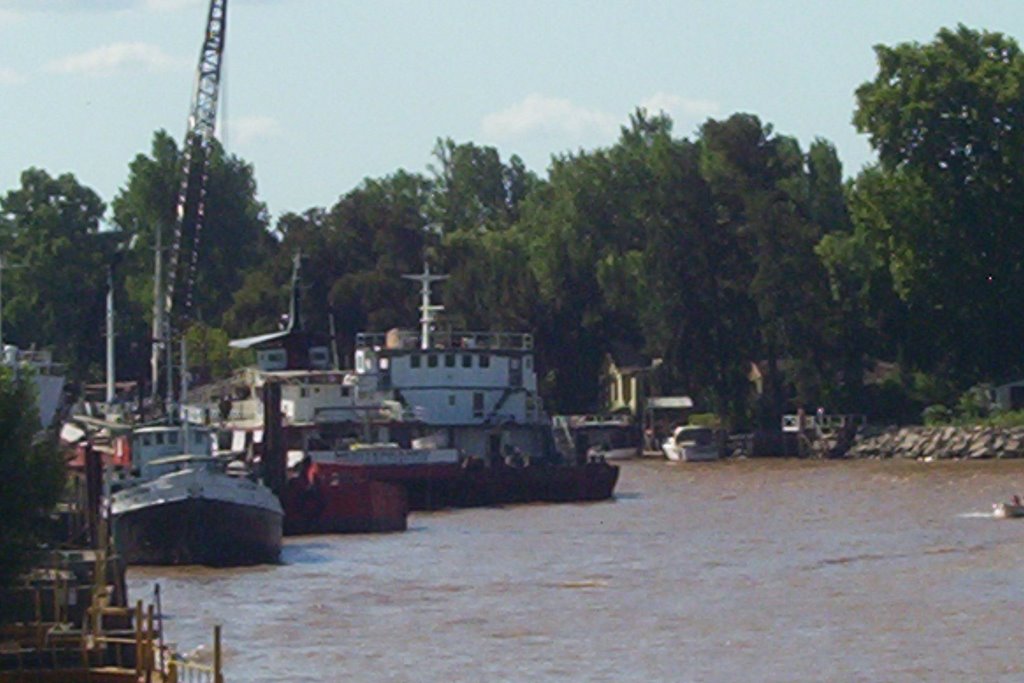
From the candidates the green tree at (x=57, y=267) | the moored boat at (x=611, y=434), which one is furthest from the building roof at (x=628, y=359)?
the green tree at (x=57, y=267)

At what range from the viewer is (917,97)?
12938 cm

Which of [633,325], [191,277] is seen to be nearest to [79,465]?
[191,277]

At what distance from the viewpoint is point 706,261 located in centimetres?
14375

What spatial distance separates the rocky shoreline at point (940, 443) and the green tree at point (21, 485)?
268 feet

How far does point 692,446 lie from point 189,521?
70.3 metres

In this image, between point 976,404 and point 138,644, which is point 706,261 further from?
point 138,644

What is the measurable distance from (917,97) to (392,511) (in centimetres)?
5639

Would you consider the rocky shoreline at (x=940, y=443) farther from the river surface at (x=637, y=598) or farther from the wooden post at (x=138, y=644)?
the wooden post at (x=138, y=644)

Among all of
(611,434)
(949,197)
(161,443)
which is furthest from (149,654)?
(611,434)

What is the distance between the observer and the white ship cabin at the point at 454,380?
10044 cm

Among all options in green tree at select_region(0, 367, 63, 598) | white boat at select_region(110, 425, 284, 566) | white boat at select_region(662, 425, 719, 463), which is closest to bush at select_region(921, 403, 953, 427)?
white boat at select_region(662, 425, 719, 463)

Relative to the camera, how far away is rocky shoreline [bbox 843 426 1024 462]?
12062cm

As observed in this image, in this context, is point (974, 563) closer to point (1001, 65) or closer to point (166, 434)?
point (166, 434)

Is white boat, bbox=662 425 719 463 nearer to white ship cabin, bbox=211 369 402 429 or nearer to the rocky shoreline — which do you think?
the rocky shoreline
